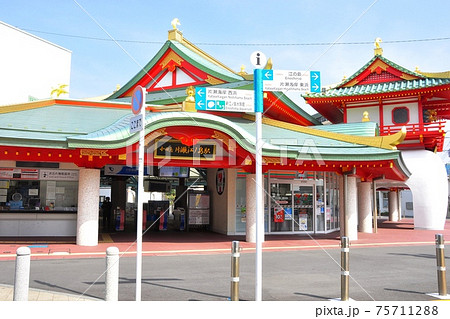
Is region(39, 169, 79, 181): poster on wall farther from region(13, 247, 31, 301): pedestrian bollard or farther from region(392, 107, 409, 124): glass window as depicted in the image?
region(392, 107, 409, 124): glass window

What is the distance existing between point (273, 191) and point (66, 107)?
9.37m

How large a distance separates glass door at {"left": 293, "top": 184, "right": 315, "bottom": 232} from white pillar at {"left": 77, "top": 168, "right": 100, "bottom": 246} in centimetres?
908

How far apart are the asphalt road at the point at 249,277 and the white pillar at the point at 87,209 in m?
2.50

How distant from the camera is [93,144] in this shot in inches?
459

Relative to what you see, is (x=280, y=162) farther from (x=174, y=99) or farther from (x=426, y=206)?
(x=426, y=206)

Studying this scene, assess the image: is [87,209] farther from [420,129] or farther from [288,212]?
[420,129]

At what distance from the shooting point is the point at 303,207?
18547 mm

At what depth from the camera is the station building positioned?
12391 mm

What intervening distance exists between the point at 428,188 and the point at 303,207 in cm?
883

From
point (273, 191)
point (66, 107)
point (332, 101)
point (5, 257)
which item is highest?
point (332, 101)

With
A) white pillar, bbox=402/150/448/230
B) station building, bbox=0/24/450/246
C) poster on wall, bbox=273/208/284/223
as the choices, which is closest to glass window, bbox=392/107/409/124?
white pillar, bbox=402/150/448/230

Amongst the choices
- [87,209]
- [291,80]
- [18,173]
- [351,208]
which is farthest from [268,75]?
[18,173]
